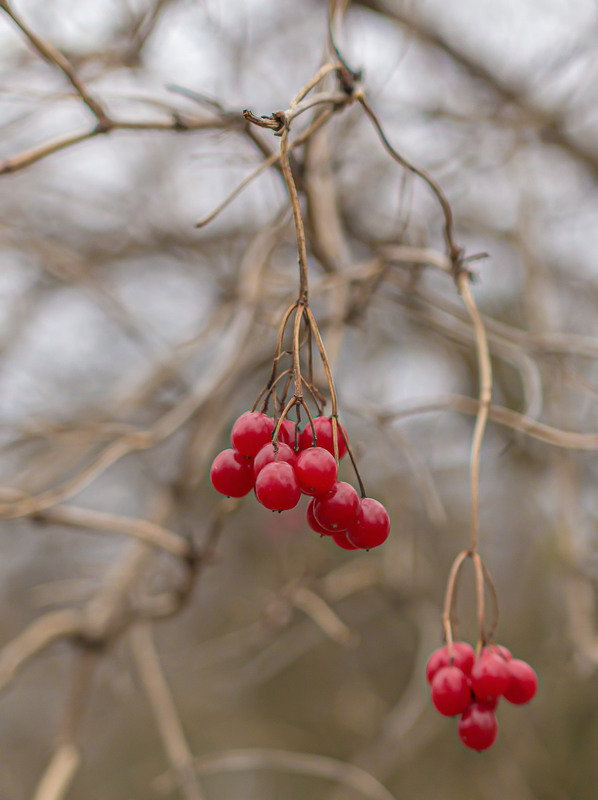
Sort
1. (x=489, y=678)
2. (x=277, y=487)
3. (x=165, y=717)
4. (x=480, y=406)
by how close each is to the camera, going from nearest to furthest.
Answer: (x=277, y=487) → (x=489, y=678) → (x=480, y=406) → (x=165, y=717)

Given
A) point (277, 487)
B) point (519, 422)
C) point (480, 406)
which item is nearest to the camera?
point (277, 487)

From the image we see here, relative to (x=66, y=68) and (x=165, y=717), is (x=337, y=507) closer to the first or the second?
(x=66, y=68)

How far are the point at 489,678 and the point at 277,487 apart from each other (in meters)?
0.59

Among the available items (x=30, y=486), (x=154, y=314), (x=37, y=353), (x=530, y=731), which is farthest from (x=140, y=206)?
(x=530, y=731)

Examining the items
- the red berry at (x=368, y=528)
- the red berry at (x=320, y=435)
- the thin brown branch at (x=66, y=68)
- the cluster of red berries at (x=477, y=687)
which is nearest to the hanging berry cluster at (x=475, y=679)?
the cluster of red berries at (x=477, y=687)

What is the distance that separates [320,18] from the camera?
336 centimetres

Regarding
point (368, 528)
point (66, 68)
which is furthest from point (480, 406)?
point (66, 68)

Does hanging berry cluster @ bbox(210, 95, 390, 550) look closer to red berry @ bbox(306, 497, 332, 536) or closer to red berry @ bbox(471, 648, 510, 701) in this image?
red berry @ bbox(306, 497, 332, 536)

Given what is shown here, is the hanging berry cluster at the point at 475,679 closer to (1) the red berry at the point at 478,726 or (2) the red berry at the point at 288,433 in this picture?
(1) the red berry at the point at 478,726

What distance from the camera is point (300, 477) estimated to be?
929 mm

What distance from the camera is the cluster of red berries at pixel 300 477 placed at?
2.99 feet

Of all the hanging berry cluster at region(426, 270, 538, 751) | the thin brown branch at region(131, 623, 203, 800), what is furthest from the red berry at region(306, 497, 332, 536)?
the thin brown branch at region(131, 623, 203, 800)

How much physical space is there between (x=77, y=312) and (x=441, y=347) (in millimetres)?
2352

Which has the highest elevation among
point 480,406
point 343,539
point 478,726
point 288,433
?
point 480,406
